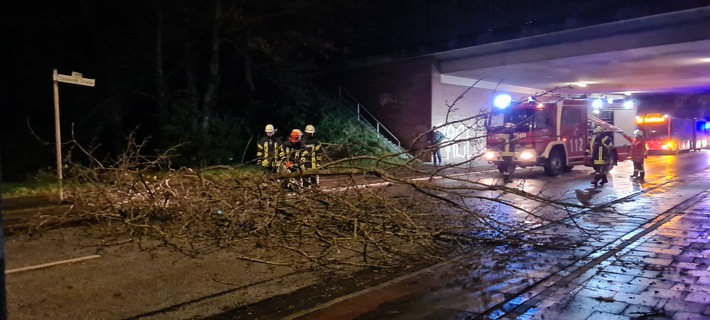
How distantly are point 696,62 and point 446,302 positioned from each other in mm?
21815

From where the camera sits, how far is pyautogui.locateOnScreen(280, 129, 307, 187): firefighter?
827 cm

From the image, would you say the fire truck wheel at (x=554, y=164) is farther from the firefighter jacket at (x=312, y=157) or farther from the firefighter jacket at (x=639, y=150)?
the firefighter jacket at (x=312, y=157)

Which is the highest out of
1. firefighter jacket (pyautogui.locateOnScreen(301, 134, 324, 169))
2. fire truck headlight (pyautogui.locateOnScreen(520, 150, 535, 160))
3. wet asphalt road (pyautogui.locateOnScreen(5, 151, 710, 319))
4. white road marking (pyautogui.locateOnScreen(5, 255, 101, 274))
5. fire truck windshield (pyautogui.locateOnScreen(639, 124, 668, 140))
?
fire truck windshield (pyautogui.locateOnScreen(639, 124, 668, 140))

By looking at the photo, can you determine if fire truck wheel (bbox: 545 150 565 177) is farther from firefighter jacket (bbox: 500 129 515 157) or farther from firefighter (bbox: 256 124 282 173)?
firefighter (bbox: 256 124 282 173)

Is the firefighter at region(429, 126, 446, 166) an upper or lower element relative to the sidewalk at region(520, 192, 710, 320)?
upper

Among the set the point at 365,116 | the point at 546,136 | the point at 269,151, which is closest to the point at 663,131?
the point at 365,116

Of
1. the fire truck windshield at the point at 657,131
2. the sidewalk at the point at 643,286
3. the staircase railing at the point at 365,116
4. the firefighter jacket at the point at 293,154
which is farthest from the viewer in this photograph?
the fire truck windshield at the point at 657,131

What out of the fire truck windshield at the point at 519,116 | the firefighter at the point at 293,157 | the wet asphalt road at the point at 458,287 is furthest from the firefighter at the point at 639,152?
the firefighter at the point at 293,157

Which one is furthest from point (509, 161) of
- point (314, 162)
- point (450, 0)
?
point (450, 0)

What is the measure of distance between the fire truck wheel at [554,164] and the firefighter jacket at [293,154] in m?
9.24

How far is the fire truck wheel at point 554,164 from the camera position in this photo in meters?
17.0

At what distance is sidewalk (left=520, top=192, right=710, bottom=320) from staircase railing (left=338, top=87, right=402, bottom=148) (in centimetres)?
1764

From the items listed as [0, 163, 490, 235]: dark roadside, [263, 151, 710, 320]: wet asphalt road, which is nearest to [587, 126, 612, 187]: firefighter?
[263, 151, 710, 320]: wet asphalt road

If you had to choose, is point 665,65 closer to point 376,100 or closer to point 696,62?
point 696,62
